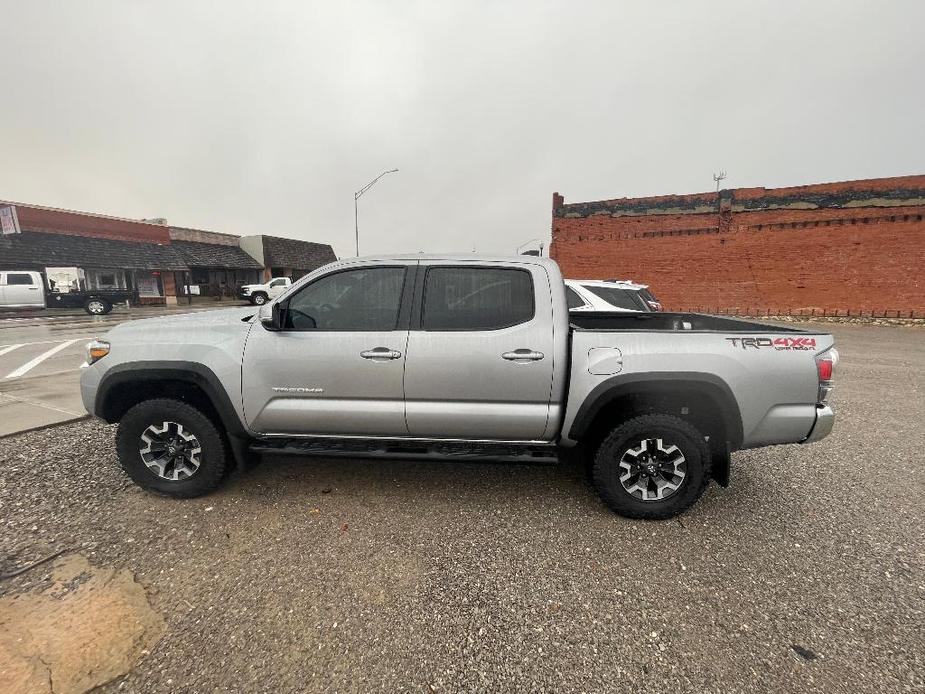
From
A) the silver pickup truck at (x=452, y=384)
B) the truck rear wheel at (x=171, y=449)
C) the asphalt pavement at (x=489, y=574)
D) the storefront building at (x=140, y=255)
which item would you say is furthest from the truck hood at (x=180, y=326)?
the storefront building at (x=140, y=255)

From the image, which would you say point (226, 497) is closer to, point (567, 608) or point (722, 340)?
point (567, 608)

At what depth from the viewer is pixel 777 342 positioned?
9.31 ft

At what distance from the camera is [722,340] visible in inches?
113

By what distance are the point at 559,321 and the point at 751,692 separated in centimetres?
214

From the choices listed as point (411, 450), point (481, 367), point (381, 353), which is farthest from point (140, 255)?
point (481, 367)

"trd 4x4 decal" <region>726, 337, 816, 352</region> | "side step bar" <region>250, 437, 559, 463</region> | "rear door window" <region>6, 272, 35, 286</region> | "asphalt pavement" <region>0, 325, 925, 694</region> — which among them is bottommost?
"asphalt pavement" <region>0, 325, 925, 694</region>

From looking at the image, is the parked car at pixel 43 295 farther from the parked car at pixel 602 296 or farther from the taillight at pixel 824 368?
the taillight at pixel 824 368

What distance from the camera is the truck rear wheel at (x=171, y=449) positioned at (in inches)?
124

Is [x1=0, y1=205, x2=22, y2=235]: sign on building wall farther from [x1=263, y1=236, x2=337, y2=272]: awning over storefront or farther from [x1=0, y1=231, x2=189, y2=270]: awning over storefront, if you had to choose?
[x1=263, y1=236, x2=337, y2=272]: awning over storefront

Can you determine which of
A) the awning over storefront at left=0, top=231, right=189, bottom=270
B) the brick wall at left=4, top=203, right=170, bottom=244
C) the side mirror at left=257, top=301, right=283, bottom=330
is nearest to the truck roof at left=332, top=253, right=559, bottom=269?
the side mirror at left=257, top=301, right=283, bottom=330

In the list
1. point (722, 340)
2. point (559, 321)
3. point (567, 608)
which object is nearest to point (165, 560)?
point (567, 608)

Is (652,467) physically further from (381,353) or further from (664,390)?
(381,353)

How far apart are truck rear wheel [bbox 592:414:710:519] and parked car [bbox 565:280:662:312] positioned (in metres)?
3.49

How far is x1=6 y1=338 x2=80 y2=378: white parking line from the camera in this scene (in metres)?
7.50
